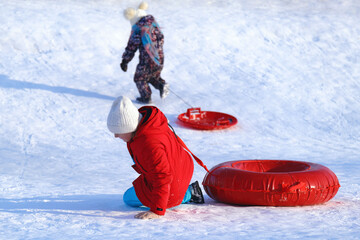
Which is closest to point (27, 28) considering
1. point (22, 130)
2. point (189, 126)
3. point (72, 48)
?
point (72, 48)

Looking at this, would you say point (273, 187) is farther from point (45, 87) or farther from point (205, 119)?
point (45, 87)

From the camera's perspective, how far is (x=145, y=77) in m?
7.59

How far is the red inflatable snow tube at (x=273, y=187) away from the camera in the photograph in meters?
3.69

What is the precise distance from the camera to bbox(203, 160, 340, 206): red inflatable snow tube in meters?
3.69

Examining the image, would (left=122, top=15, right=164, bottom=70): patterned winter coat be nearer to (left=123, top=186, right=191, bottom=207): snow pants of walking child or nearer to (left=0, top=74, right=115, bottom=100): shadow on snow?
(left=0, top=74, right=115, bottom=100): shadow on snow

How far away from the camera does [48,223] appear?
11.4 feet

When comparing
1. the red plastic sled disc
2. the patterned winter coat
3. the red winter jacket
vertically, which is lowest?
the red plastic sled disc

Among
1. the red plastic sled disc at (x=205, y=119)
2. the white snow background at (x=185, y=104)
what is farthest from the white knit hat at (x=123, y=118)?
the red plastic sled disc at (x=205, y=119)

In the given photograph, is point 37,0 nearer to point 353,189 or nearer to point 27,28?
point 27,28

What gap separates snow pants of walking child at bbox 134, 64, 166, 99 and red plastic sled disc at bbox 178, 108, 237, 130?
2.28ft

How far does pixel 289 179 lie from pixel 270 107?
399 cm

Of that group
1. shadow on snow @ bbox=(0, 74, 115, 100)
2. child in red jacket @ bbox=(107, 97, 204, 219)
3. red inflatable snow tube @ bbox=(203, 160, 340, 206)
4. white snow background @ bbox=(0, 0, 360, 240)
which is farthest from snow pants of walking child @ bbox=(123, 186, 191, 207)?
shadow on snow @ bbox=(0, 74, 115, 100)

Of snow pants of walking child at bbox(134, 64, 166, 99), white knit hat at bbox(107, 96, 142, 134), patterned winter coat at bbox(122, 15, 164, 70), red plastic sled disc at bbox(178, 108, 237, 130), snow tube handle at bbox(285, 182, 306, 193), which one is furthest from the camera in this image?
snow pants of walking child at bbox(134, 64, 166, 99)

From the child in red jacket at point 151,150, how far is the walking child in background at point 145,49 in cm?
406
